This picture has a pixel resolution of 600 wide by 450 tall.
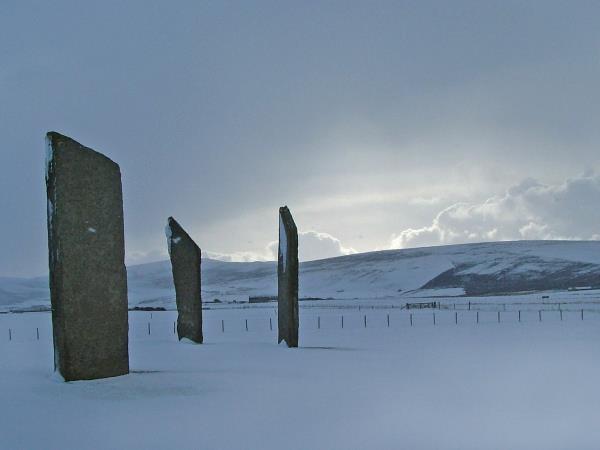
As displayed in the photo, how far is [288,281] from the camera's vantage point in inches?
741

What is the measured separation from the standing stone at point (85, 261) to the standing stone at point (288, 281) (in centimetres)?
783

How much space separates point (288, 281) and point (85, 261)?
865cm

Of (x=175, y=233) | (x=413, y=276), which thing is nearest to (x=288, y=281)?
(x=175, y=233)

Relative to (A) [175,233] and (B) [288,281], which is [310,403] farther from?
(A) [175,233]

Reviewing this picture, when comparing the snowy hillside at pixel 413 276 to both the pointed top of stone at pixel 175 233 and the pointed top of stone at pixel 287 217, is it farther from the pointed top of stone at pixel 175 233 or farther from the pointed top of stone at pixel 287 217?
the pointed top of stone at pixel 287 217

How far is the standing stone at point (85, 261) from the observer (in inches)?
412

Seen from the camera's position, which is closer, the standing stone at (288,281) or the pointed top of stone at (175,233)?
the standing stone at (288,281)

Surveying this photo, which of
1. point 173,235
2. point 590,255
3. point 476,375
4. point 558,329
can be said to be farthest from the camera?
point 590,255

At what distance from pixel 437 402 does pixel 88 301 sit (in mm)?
5259

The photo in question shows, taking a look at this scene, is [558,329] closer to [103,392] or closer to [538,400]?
[538,400]

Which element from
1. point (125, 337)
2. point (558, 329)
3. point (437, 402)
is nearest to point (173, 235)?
point (125, 337)

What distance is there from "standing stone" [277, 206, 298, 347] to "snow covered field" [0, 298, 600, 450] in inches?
111

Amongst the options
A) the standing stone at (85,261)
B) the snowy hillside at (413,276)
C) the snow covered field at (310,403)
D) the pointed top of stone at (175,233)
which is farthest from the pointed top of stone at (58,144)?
the snowy hillside at (413,276)

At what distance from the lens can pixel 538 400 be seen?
10.4 meters
